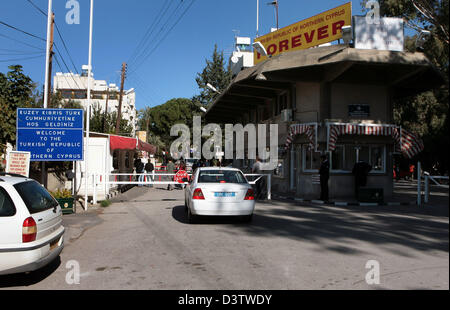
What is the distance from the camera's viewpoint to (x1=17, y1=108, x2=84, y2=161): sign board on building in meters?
11.7

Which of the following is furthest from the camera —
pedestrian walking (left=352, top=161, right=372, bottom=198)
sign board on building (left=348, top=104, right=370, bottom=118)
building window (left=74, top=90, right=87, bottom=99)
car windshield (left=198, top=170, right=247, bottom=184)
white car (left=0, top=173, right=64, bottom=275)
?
building window (left=74, top=90, right=87, bottom=99)

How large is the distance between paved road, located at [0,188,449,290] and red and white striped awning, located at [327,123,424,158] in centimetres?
572

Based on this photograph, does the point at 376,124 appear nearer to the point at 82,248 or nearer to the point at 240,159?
the point at 82,248

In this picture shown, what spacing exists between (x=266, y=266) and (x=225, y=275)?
0.78 meters

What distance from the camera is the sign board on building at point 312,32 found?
20469mm

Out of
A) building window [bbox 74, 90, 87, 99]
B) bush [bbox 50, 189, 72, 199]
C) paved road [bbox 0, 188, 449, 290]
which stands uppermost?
building window [bbox 74, 90, 87, 99]

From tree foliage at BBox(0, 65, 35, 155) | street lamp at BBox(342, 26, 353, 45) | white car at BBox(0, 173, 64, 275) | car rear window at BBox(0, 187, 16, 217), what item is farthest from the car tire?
street lamp at BBox(342, 26, 353, 45)

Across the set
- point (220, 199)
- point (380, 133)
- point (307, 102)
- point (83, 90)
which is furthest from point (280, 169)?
point (83, 90)

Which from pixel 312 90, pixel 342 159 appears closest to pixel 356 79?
pixel 312 90

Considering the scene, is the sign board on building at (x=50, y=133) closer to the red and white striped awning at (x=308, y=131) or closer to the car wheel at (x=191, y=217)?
the car wheel at (x=191, y=217)

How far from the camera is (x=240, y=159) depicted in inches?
1250

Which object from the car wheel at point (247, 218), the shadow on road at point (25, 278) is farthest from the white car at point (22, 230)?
the car wheel at point (247, 218)

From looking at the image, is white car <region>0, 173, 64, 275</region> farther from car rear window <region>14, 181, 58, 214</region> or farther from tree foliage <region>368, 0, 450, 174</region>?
tree foliage <region>368, 0, 450, 174</region>

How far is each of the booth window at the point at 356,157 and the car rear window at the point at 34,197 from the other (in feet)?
44.9
